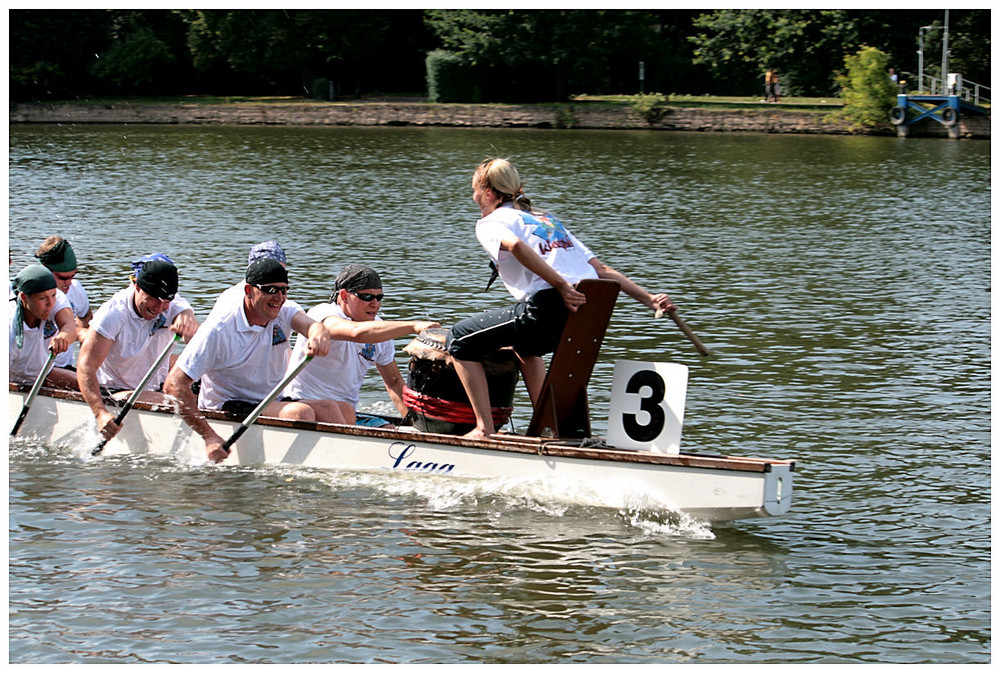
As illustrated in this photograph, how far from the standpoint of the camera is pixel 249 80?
5375cm

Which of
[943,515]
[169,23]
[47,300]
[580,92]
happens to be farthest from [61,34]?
[943,515]

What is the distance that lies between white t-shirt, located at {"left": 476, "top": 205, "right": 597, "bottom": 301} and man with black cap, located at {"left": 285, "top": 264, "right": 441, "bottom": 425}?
0.74 m

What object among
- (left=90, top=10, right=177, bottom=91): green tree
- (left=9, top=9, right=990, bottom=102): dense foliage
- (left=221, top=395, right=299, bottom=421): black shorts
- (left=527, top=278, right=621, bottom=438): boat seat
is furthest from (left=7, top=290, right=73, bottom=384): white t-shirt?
(left=90, top=10, right=177, bottom=91): green tree

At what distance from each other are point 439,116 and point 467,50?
4212mm

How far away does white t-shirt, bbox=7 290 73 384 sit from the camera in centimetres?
966

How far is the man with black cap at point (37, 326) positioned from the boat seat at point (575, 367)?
3.55 m

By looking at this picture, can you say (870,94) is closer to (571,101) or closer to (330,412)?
(571,101)

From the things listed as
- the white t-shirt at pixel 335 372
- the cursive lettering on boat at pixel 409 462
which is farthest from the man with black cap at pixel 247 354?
the cursive lettering on boat at pixel 409 462

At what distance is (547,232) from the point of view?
7.52 metres

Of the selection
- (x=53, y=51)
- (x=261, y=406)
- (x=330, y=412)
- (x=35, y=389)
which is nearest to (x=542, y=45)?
(x=53, y=51)

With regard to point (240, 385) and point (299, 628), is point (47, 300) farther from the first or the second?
point (299, 628)

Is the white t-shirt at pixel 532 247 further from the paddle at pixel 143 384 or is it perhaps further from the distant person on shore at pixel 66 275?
the distant person on shore at pixel 66 275

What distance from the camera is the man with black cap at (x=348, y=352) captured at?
7.95m

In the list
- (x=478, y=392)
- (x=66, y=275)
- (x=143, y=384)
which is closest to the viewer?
(x=478, y=392)
